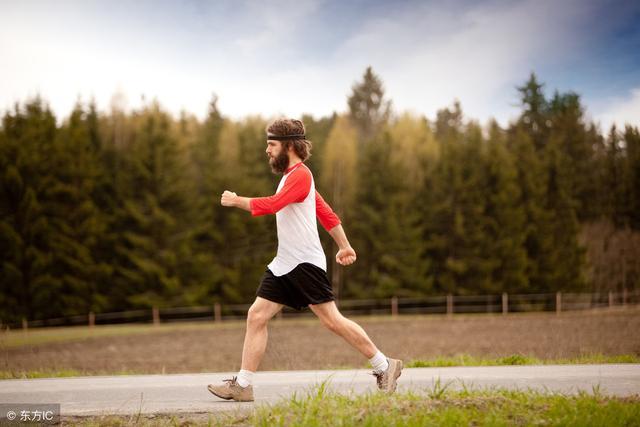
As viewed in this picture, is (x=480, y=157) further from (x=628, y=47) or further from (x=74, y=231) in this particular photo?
(x=628, y=47)

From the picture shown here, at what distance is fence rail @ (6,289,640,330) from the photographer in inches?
1490

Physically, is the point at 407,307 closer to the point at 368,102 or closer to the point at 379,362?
the point at 368,102

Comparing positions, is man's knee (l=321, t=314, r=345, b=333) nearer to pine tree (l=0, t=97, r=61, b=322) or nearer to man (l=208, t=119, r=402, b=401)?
man (l=208, t=119, r=402, b=401)

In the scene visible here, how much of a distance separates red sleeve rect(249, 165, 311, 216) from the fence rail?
110 feet

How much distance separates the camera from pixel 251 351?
492cm

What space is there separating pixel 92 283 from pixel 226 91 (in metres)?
19.7

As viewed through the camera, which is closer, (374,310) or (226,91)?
(374,310)

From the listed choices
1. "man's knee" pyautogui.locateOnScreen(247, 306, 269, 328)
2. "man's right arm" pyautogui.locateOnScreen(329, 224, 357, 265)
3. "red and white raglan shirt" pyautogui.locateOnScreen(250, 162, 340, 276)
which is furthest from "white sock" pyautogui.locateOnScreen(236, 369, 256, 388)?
"man's right arm" pyautogui.locateOnScreen(329, 224, 357, 265)

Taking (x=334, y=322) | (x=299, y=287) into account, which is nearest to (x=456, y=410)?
(x=334, y=322)

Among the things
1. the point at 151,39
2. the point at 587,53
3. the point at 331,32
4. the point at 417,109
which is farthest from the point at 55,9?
the point at 417,109

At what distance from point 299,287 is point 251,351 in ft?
2.17

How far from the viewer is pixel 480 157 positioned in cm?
4634

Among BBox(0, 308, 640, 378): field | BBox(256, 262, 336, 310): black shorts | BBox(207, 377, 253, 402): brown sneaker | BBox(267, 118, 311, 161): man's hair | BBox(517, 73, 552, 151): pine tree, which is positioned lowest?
BBox(0, 308, 640, 378): field

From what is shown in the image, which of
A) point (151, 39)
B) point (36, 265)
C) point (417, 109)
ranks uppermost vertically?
point (417, 109)
